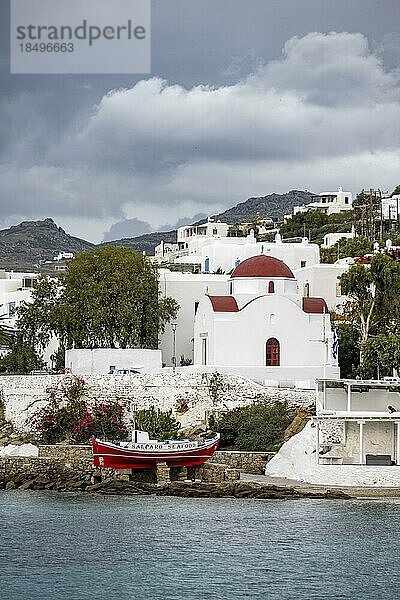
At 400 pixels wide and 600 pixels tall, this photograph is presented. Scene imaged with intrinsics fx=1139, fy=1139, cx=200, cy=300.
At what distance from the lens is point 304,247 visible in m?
75.6

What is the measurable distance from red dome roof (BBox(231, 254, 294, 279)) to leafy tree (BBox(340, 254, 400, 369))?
120 inches

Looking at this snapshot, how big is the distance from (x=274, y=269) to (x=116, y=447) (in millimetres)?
16623

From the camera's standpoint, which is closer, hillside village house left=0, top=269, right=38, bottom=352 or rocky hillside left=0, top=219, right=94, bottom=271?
hillside village house left=0, top=269, right=38, bottom=352

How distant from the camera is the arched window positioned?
5447cm

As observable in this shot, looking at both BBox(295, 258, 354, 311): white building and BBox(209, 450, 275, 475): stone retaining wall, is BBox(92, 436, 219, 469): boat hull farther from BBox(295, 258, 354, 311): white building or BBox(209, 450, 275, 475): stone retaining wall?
BBox(295, 258, 354, 311): white building

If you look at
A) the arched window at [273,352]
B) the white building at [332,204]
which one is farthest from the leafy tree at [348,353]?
the white building at [332,204]

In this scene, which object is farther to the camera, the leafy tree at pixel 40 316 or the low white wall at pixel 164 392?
the leafy tree at pixel 40 316

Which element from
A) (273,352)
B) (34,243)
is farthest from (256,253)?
(34,243)

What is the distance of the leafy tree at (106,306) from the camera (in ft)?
187

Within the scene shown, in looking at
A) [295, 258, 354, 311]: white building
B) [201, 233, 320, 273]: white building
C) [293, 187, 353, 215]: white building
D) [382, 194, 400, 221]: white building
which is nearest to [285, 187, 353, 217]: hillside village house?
[293, 187, 353, 215]: white building

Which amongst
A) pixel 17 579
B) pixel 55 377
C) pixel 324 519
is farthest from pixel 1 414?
pixel 17 579

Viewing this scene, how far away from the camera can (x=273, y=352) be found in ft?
179

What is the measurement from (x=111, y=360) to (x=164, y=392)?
14.1 feet

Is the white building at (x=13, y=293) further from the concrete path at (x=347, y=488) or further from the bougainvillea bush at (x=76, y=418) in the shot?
the concrete path at (x=347, y=488)
